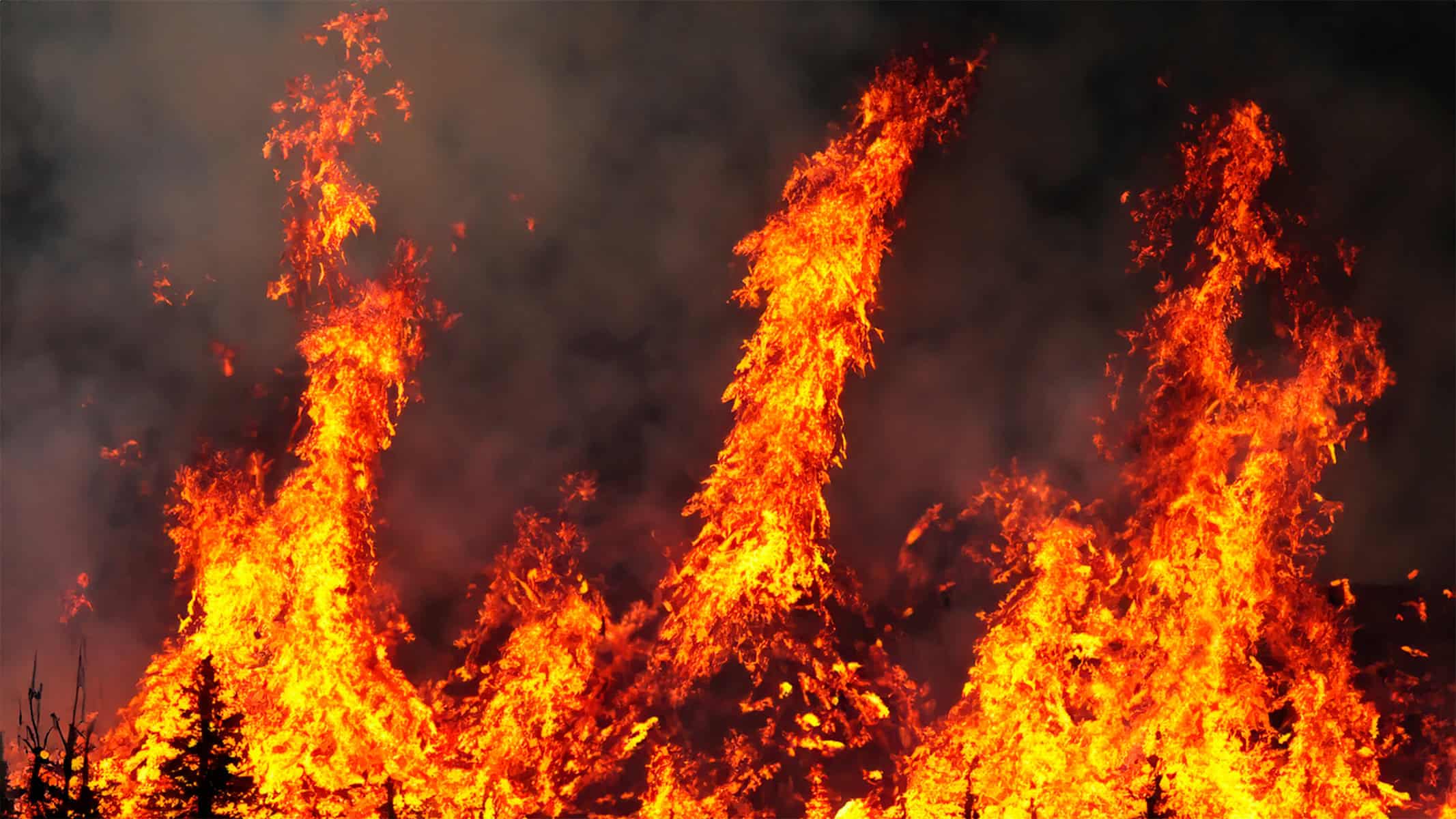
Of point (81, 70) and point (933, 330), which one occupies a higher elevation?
point (81, 70)

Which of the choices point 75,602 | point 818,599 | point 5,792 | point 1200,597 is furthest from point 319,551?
point 1200,597

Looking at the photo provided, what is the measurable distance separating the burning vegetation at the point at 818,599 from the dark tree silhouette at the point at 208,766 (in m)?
0.87

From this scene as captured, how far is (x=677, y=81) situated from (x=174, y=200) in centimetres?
372

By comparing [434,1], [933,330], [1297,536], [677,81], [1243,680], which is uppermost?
[434,1]

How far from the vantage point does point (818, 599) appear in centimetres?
981

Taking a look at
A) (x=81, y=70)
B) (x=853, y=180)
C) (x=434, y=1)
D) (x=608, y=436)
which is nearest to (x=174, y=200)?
(x=81, y=70)

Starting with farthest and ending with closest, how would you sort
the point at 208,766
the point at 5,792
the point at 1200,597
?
the point at 1200,597, the point at 5,792, the point at 208,766

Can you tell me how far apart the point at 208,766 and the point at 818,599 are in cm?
401

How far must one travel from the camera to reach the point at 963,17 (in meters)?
10.1

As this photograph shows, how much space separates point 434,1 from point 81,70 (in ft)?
8.49

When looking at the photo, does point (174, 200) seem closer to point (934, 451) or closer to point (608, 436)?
point (608, 436)

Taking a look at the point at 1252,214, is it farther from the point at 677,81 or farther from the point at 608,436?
the point at 608,436

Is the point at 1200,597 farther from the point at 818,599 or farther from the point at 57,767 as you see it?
the point at 57,767

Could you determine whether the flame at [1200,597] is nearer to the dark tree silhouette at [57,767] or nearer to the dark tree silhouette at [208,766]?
the dark tree silhouette at [208,766]
